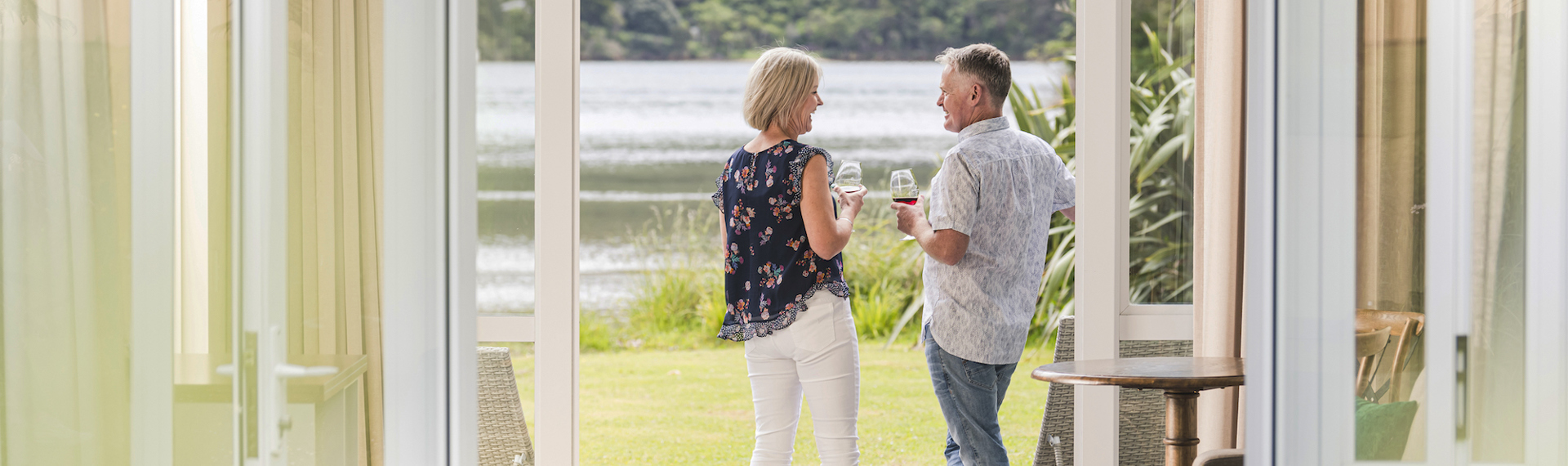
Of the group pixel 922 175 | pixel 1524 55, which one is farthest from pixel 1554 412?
pixel 922 175

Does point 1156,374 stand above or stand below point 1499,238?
below

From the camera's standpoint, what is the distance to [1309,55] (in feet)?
4.02

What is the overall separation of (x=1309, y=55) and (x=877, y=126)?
14.7 m

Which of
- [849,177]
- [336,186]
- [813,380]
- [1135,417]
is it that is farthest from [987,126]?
[336,186]

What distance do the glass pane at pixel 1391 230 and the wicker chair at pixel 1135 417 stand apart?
76.0 inches

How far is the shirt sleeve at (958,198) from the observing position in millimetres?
2480

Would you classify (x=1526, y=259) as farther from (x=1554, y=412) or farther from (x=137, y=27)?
(x=137, y=27)

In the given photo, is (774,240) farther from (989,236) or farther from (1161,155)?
(1161,155)

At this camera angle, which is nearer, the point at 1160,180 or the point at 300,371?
the point at 300,371

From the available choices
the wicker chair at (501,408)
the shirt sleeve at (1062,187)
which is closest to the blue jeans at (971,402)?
the shirt sleeve at (1062,187)

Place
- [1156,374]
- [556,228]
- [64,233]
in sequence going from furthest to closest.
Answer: [556,228] < [1156,374] < [64,233]

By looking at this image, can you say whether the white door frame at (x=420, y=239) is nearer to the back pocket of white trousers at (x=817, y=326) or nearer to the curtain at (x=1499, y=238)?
the back pocket of white trousers at (x=817, y=326)

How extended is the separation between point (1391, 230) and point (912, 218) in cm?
145

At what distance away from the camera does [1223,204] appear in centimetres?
292
